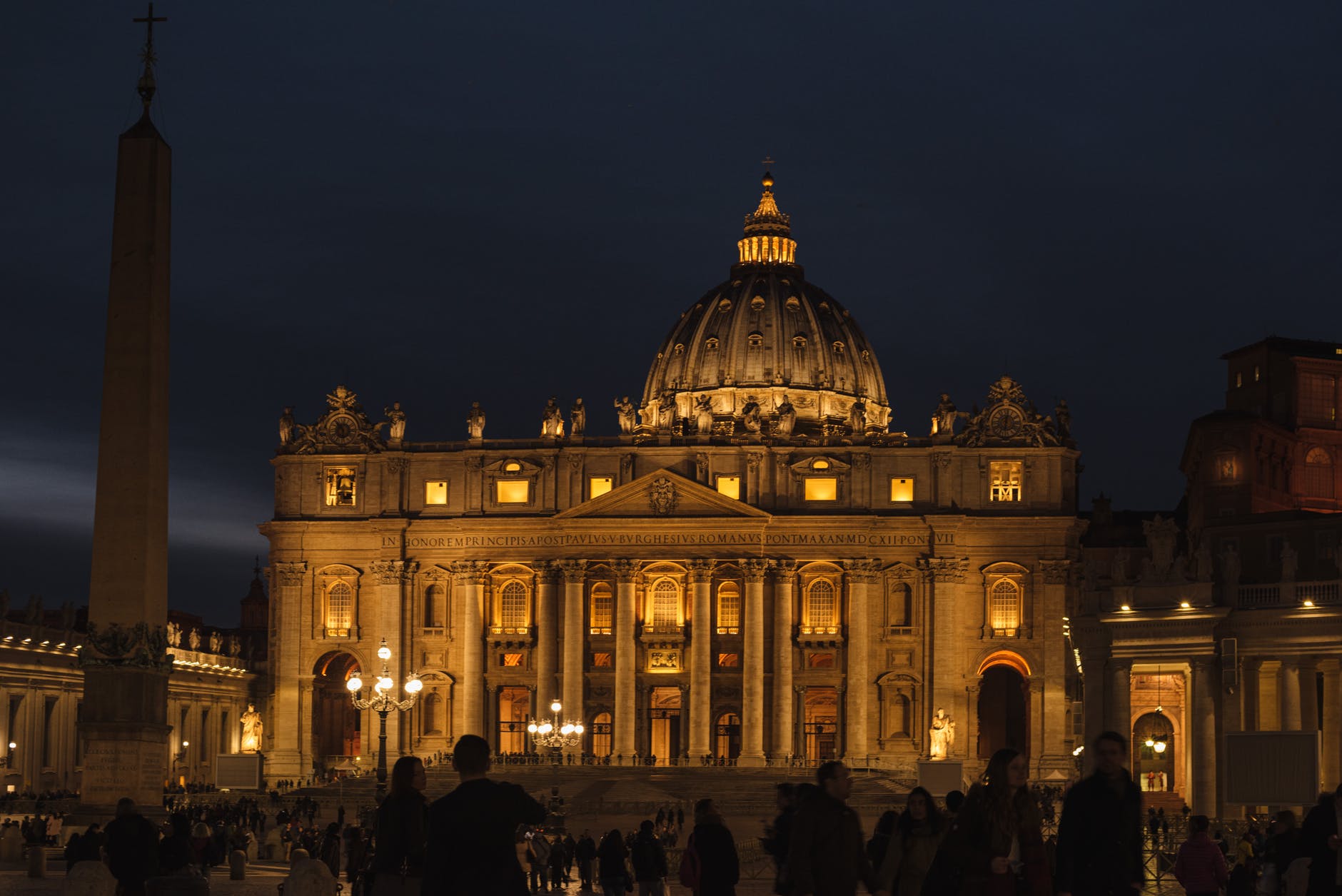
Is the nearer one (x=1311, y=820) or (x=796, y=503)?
(x=1311, y=820)

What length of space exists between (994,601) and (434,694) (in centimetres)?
2704

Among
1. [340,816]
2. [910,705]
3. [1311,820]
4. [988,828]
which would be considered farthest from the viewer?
[910,705]

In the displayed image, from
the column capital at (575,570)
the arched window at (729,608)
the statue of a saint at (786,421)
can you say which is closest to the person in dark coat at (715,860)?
the column capital at (575,570)

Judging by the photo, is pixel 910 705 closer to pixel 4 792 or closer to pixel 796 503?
pixel 796 503

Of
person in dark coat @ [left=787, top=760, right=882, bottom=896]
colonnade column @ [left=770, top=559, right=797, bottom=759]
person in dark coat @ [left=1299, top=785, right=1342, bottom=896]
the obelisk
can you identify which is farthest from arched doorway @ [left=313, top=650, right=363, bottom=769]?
person in dark coat @ [left=787, top=760, right=882, bottom=896]

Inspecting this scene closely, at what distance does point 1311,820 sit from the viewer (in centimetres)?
1898

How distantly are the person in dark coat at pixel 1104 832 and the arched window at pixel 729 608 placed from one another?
3537 inches

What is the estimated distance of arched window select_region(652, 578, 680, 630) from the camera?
106000mm

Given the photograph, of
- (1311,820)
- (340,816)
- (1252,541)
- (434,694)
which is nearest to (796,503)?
(434,694)

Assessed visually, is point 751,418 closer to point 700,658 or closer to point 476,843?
point 700,658

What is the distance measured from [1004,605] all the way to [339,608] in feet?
106

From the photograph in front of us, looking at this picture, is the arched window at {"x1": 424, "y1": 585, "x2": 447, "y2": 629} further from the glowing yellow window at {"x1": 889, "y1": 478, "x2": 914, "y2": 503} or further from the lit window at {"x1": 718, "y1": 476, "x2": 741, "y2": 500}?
the glowing yellow window at {"x1": 889, "y1": 478, "x2": 914, "y2": 503}

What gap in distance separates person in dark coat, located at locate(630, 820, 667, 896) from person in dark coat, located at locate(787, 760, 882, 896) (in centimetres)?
1232

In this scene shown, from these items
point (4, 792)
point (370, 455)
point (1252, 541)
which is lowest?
point (4, 792)
